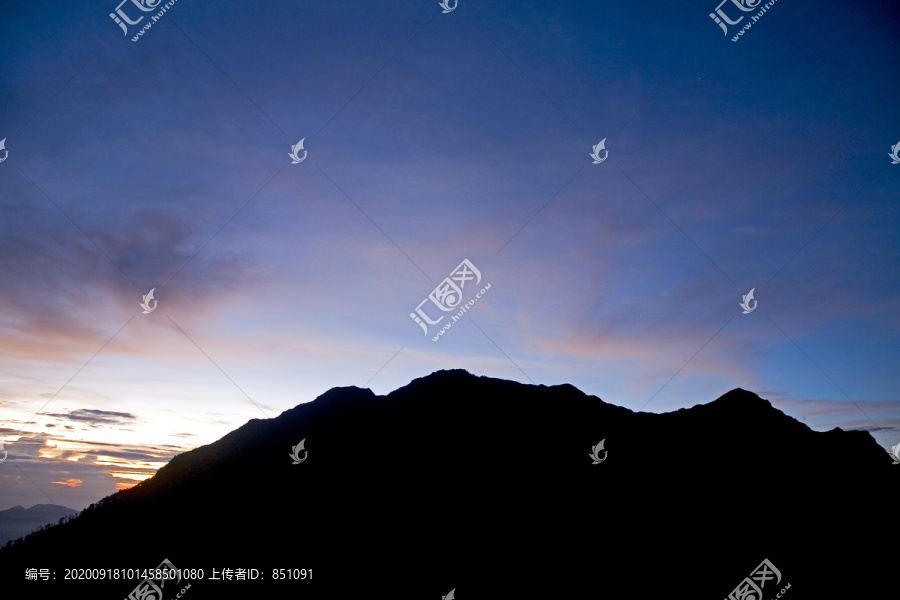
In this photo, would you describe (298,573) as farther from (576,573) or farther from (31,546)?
(31,546)

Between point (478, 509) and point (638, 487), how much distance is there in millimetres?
23669

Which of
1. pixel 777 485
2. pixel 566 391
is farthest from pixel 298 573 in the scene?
pixel 777 485

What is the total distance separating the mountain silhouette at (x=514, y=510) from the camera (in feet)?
171

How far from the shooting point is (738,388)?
7988cm

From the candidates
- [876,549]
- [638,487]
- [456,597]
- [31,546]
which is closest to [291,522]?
[456,597]

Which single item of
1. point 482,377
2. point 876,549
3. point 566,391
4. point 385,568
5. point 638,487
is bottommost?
point 876,549

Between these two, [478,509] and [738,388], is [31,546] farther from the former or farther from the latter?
[738,388]

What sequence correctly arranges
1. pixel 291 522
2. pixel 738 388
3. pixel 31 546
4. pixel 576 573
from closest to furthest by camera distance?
pixel 576 573, pixel 291 522, pixel 31 546, pixel 738 388

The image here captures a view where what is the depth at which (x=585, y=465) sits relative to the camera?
7062cm

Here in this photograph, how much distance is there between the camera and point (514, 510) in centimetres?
6231

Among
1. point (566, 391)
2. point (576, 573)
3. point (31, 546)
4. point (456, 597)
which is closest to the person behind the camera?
point (456, 597)

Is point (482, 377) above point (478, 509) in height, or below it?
above

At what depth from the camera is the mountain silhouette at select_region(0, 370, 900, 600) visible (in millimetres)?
52250

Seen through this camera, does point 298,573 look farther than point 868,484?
No
